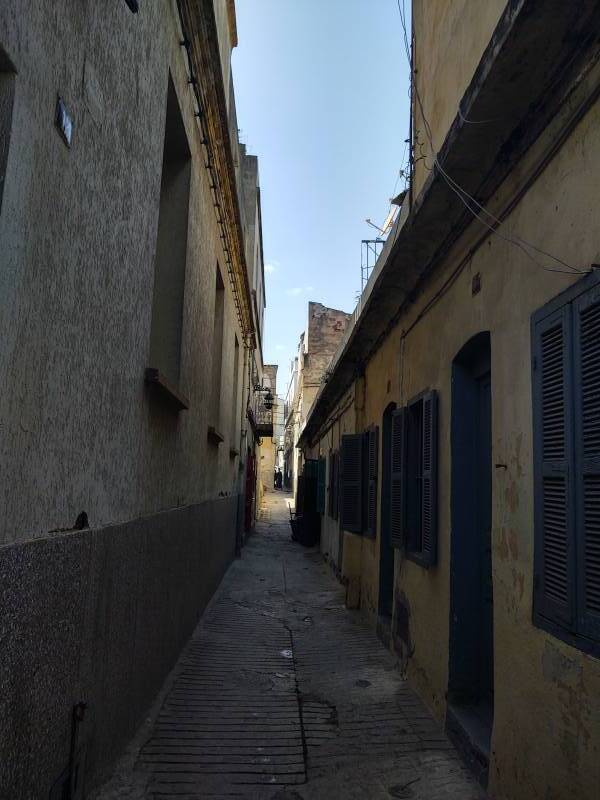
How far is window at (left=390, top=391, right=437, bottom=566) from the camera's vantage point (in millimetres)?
4789

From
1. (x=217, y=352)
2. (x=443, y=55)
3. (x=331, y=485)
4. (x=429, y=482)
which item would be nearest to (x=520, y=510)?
(x=429, y=482)

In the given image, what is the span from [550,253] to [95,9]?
2.25m

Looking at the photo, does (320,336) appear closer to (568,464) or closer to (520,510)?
(520,510)

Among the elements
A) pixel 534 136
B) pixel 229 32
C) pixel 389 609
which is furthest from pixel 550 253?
pixel 229 32

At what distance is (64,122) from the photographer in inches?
92.1

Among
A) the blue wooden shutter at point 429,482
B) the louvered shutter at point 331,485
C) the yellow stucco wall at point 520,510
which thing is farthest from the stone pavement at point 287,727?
the louvered shutter at point 331,485

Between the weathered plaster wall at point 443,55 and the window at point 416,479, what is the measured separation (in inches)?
79.4

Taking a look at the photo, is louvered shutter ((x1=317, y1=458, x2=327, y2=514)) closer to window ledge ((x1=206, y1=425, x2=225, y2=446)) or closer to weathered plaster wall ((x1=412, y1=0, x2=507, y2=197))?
window ledge ((x1=206, y1=425, x2=225, y2=446))

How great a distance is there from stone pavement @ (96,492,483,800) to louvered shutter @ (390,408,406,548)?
3.82 ft

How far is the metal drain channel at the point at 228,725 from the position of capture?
3.46m

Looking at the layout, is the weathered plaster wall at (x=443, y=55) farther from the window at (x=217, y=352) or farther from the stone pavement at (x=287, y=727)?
the stone pavement at (x=287, y=727)

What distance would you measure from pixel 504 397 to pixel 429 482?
157 cm

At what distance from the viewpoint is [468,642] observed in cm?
420

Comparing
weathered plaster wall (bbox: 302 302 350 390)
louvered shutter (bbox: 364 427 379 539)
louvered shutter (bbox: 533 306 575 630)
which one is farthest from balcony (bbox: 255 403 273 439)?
louvered shutter (bbox: 533 306 575 630)
